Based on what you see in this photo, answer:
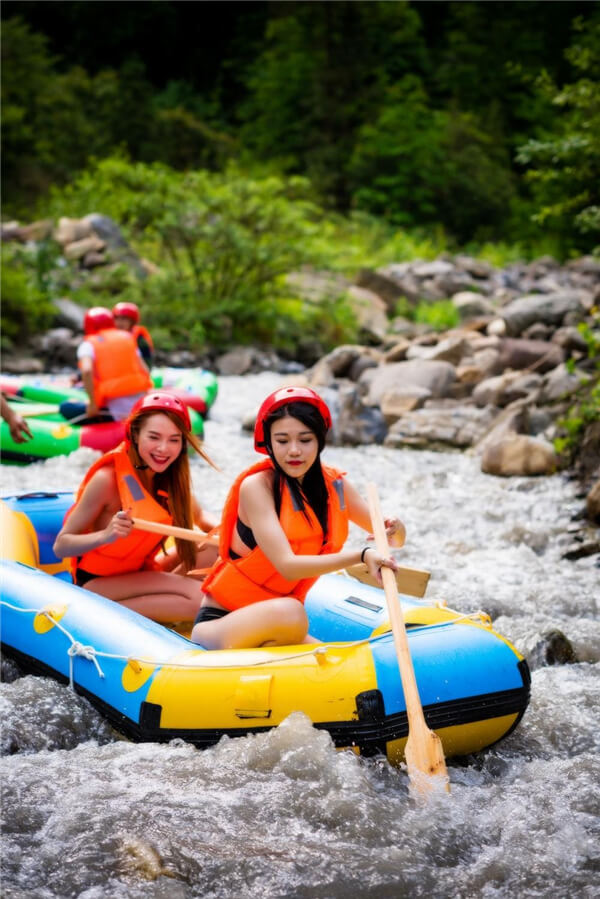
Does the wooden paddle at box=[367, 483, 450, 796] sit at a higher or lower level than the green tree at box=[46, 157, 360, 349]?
lower

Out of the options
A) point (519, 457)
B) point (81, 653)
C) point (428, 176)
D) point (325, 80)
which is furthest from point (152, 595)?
point (325, 80)

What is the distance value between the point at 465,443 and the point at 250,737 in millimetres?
5121

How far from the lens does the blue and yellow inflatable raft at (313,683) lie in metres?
2.73

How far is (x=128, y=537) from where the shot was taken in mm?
3414

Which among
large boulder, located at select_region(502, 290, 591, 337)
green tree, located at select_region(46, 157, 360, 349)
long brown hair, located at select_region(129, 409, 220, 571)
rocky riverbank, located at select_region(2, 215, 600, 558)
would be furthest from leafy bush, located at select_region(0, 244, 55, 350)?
long brown hair, located at select_region(129, 409, 220, 571)

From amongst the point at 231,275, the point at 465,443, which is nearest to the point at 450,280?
the point at 231,275

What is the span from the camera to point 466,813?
2.58 metres

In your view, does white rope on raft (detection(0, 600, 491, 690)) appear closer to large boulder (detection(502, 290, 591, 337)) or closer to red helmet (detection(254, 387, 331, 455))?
red helmet (detection(254, 387, 331, 455))

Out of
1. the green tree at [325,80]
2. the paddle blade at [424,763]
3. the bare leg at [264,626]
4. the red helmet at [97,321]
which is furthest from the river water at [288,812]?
the green tree at [325,80]

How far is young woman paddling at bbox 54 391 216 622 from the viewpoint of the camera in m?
3.27

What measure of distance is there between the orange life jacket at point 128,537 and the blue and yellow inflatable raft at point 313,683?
1.12ft

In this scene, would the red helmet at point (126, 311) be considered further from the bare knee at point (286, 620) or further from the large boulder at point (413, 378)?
the bare knee at point (286, 620)

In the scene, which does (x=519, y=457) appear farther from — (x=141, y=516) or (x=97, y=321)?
(x=141, y=516)

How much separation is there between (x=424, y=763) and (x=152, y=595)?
1.26m
